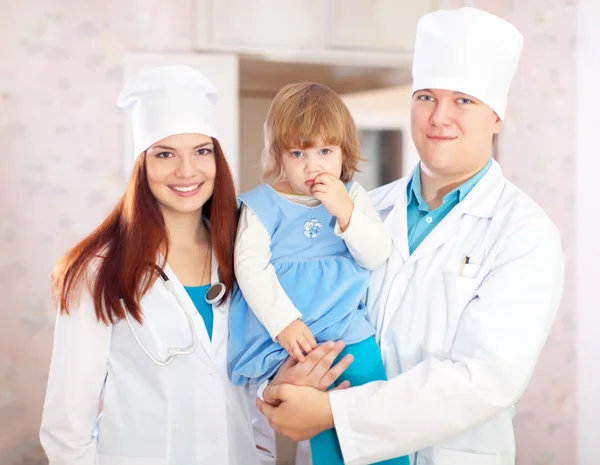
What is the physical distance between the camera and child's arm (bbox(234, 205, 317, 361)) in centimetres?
144

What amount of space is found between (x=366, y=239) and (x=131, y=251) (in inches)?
20.3

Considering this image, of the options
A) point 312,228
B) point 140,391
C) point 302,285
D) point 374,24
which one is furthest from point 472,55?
point 374,24

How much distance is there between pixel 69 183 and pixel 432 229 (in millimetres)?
1829

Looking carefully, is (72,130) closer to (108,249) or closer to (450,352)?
(108,249)

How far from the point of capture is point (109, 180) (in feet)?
9.59

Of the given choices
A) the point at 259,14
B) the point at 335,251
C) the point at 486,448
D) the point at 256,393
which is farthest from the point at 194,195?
the point at 259,14

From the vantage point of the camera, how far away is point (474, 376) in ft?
4.41

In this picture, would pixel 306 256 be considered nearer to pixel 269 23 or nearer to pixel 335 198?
pixel 335 198

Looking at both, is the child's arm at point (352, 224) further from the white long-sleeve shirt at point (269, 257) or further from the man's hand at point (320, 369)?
the man's hand at point (320, 369)

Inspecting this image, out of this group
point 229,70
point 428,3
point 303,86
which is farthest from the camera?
point 428,3

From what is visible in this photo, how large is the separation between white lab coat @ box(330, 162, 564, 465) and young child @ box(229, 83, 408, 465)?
77mm

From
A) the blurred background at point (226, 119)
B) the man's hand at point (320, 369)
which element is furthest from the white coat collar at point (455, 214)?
the blurred background at point (226, 119)

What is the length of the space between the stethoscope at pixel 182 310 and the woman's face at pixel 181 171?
0.16 m

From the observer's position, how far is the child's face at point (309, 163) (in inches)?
59.7
